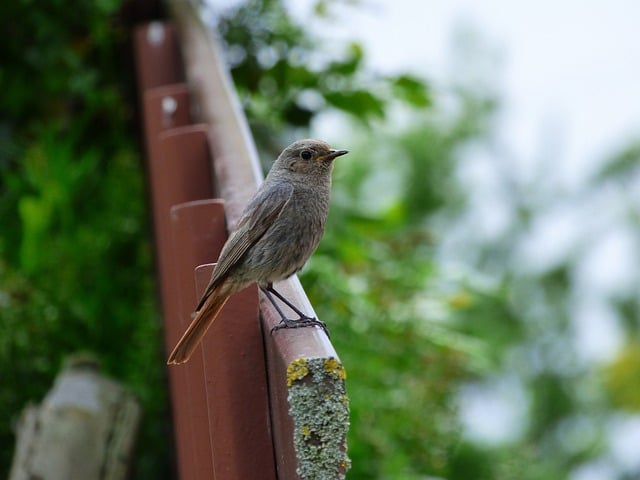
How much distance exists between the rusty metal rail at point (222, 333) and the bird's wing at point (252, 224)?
6 cm

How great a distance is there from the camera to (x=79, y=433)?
116 inches

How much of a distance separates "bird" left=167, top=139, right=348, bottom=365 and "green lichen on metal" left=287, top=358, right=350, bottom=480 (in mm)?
403

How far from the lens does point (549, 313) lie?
7.52 m

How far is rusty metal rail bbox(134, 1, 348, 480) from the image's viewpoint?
149 centimetres

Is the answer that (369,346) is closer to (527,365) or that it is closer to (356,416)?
(356,416)

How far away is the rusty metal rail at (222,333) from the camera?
4.90ft

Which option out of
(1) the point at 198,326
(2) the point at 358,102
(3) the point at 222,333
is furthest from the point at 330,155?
(2) the point at 358,102

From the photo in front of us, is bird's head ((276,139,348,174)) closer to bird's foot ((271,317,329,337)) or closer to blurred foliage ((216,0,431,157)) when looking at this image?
bird's foot ((271,317,329,337))

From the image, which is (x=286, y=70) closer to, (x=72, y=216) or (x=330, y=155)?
(x=72, y=216)

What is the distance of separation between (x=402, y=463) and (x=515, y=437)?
9.21ft

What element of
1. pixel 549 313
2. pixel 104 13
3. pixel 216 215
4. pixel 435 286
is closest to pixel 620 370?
pixel 549 313

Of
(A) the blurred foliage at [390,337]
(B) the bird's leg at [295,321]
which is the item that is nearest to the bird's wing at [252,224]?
(B) the bird's leg at [295,321]

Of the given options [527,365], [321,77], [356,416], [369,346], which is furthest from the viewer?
[527,365]

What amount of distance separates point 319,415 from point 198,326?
678 millimetres
